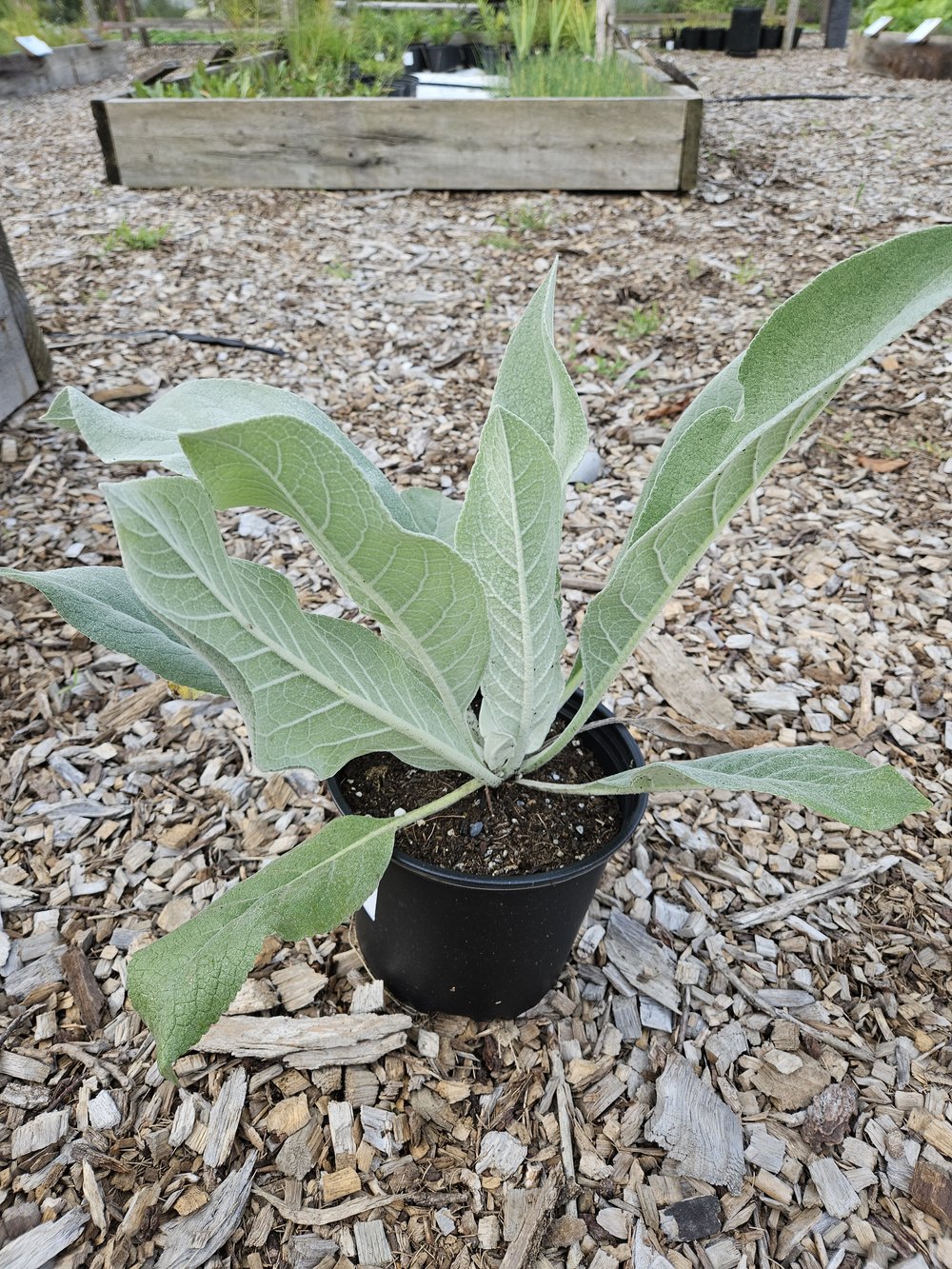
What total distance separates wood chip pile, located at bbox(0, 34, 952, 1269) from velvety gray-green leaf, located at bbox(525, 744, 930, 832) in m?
0.22

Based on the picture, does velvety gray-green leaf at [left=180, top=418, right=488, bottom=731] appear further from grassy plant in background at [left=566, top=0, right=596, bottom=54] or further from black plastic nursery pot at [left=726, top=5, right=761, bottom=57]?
black plastic nursery pot at [left=726, top=5, right=761, bottom=57]

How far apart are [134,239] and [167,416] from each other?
3.01 meters

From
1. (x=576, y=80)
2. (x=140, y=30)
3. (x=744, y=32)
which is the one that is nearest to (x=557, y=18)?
(x=576, y=80)

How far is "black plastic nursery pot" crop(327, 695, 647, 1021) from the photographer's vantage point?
3.03 feet

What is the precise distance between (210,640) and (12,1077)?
0.75 metres

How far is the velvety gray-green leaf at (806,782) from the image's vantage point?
29.7 inches

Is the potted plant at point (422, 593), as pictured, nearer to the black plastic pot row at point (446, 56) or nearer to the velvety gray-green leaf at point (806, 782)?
the velvety gray-green leaf at point (806, 782)

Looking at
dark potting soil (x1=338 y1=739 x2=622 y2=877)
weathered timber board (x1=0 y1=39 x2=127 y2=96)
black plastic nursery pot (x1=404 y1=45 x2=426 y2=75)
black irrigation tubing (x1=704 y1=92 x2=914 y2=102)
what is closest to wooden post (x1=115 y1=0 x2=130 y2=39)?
weathered timber board (x1=0 y1=39 x2=127 y2=96)

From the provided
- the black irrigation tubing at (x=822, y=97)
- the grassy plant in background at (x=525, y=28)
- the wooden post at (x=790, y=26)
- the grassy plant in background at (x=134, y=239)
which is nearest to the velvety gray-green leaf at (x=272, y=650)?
the grassy plant in background at (x=134, y=239)

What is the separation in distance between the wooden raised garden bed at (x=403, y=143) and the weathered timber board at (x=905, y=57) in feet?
11.4

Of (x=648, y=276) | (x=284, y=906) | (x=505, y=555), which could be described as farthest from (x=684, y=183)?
(x=284, y=906)

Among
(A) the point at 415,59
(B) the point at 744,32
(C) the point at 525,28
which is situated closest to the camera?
(C) the point at 525,28

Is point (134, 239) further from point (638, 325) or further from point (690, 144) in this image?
point (690, 144)

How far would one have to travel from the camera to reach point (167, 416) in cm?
80
